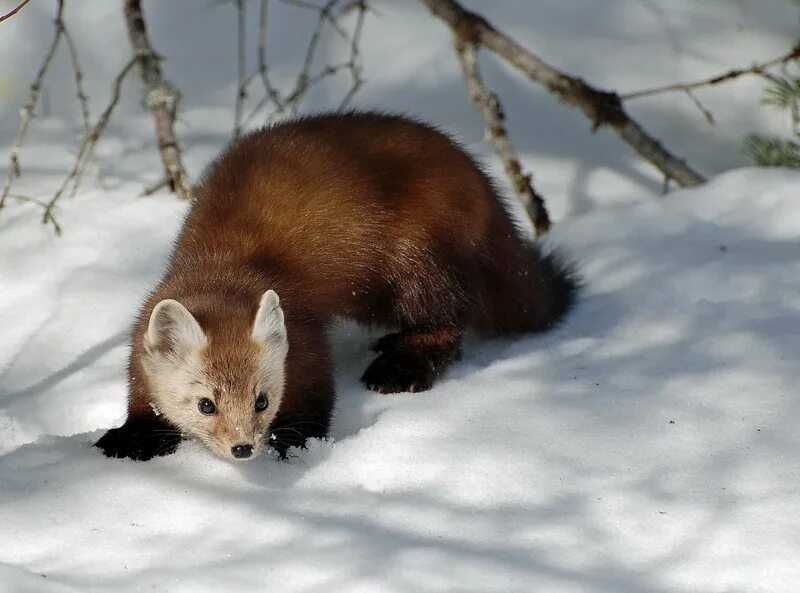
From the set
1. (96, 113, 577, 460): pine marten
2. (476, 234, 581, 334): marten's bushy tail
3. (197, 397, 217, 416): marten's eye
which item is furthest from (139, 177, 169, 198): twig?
(197, 397, 217, 416): marten's eye

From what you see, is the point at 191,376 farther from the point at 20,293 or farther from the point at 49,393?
the point at 20,293

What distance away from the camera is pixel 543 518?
2.71 m

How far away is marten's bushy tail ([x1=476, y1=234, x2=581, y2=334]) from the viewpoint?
405 cm

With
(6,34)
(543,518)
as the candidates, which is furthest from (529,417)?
(6,34)

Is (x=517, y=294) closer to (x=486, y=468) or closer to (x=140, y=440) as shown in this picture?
(x=486, y=468)

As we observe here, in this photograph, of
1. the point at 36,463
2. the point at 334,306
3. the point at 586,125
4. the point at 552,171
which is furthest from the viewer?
the point at 586,125

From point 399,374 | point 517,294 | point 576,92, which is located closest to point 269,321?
point 399,374

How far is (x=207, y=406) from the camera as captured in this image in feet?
10.4

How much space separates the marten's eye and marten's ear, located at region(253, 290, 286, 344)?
208 mm

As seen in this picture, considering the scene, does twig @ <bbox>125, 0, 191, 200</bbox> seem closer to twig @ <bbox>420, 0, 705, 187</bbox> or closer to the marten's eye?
twig @ <bbox>420, 0, 705, 187</bbox>

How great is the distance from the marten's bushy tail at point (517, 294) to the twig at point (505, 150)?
678 millimetres

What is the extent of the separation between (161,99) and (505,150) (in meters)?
1.46

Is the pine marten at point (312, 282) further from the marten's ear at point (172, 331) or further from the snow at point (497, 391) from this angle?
the snow at point (497, 391)

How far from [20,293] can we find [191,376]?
1666mm
